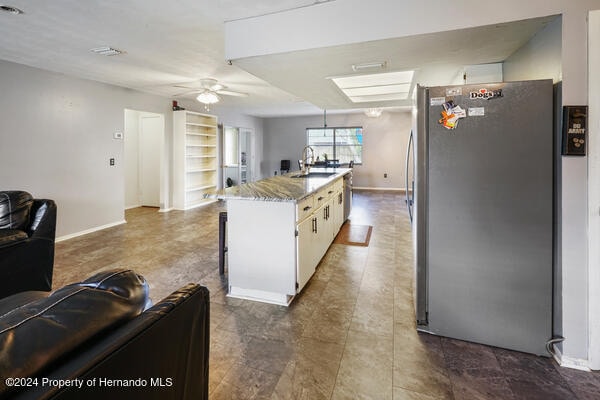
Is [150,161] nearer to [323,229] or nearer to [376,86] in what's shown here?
[323,229]

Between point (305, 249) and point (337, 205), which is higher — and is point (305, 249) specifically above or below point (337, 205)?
below

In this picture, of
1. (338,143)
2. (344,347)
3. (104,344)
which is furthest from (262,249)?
(338,143)

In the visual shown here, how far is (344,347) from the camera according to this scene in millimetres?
2016

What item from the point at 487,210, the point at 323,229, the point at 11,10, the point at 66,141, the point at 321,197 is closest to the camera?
the point at 487,210

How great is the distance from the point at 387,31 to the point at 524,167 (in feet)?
4.22

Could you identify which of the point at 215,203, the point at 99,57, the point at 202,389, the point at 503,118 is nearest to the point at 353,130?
the point at 215,203

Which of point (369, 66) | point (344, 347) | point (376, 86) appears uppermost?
point (376, 86)

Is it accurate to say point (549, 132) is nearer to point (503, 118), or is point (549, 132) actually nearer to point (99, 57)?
point (503, 118)

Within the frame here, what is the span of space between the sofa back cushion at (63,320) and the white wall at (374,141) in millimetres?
9409

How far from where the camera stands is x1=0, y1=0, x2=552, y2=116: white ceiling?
7.59ft

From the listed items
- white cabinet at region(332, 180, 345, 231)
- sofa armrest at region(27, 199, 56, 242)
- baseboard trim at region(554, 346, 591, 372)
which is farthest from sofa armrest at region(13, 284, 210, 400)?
white cabinet at region(332, 180, 345, 231)

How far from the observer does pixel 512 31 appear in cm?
209

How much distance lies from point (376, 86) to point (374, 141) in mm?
5968

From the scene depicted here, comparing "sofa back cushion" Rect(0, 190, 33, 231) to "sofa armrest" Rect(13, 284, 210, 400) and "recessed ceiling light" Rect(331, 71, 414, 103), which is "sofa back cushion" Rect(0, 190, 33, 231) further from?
"recessed ceiling light" Rect(331, 71, 414, 103)
